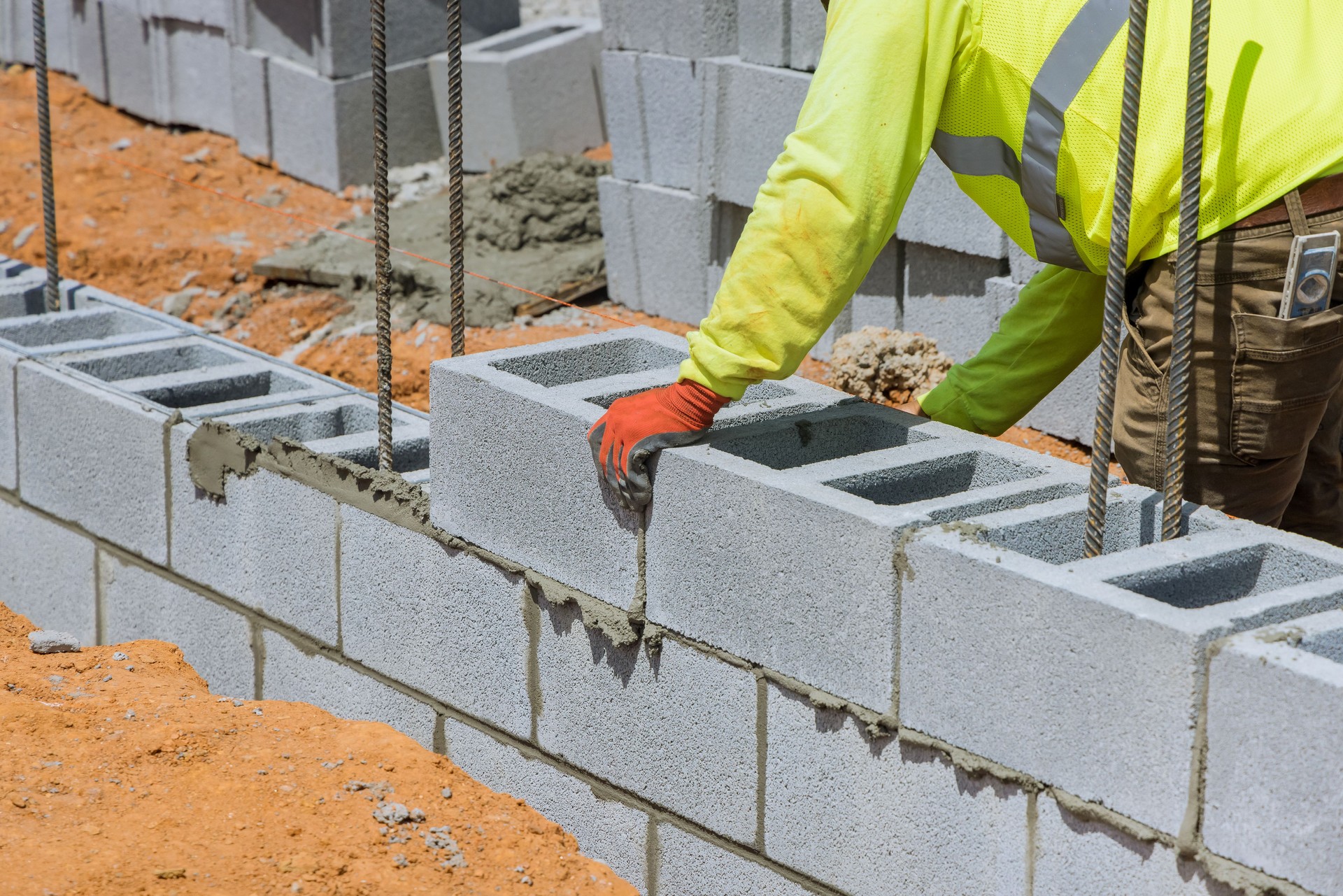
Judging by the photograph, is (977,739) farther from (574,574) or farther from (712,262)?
(712,262)

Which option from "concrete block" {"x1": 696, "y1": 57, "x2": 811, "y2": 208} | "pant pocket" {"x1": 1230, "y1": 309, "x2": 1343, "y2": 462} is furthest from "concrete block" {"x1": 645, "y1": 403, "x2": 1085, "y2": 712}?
"concrete block" {"x1": 696, "y1": 57, "x2": 811, "y2": 208}

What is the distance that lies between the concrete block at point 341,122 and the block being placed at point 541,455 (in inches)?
265

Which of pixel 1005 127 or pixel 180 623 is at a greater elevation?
pixel 1005 127

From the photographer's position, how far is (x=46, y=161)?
214 inches

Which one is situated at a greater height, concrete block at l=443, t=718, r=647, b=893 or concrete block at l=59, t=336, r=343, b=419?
concrete block at l=59, t=336, r=343, b=419

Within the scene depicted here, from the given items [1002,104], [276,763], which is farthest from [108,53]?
[1002,104]

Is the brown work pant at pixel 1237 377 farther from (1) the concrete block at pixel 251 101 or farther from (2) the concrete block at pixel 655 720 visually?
(1) the concrete block at pixel 251 101

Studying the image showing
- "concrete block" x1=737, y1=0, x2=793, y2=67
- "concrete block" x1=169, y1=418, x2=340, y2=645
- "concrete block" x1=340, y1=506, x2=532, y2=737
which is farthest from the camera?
"concrete block" x1=737, y1=0, x2=793, y2=67

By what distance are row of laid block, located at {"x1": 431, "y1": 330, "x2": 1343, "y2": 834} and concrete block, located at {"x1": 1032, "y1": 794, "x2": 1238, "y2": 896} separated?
5 cm

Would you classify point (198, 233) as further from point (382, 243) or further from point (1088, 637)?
point (1088, 637)

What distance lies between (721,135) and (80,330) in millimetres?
2958

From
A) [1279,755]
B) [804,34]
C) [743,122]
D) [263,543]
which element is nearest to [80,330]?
[263,543]

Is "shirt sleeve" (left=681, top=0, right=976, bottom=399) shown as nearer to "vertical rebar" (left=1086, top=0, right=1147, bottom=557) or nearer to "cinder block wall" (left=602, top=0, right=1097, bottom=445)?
"vertical rebar" (left=1086, top=0, right=1147, bottom=557)

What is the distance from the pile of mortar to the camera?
8125 mm
